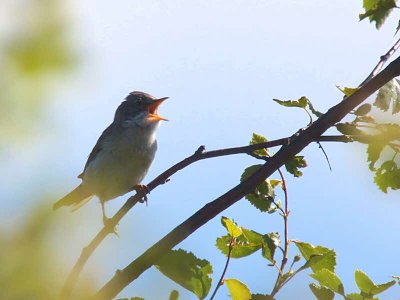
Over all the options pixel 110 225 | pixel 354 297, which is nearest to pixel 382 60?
pixel 354 297

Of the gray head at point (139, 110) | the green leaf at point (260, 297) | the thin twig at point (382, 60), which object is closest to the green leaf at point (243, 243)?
the green leaf at point (260, 297)

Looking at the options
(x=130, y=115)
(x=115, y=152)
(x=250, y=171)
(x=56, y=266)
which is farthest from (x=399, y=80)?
(x=130, y=115)

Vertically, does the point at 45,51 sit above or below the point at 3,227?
above

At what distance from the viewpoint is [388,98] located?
2.21 metres

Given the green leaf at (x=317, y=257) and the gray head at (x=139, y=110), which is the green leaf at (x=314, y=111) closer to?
the green leaf at (x=317, y=257)

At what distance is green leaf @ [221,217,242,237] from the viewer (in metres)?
2.00

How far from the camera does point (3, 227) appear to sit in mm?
978

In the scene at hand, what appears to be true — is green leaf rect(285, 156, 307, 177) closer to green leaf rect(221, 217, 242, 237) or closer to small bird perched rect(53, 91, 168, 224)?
green leaf rect(221, 217, 242, 237)

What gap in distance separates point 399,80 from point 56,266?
1.81 meters

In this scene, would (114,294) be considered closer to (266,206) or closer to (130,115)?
(266,206)

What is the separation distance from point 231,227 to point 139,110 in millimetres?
5376

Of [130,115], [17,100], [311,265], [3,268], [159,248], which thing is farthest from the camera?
[130,115]

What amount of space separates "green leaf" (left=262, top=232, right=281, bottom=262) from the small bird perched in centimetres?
372

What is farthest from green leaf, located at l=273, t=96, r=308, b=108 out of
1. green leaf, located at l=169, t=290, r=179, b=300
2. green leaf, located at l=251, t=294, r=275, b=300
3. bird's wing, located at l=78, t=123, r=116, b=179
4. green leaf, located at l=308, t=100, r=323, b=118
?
bird's wing, located at l=78, t=123, r=116, b=179
